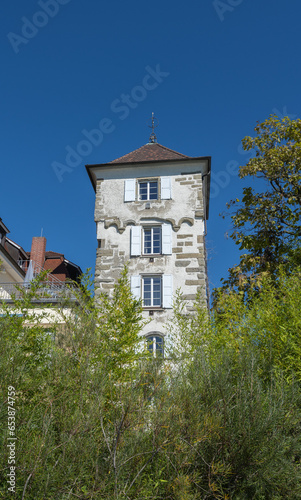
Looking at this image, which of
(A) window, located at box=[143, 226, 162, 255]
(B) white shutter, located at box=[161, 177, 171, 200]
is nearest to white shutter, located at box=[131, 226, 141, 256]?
(A) window, located at box=[143, 226, 162, 255]

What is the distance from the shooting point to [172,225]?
18531 mm

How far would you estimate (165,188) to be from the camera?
19.2m

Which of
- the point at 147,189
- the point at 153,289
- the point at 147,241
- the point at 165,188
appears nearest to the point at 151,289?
the point at 153,289

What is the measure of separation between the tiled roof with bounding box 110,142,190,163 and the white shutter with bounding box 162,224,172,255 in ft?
10.2

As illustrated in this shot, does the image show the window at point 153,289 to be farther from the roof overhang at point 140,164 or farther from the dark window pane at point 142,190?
the roof overhang at point 140,164

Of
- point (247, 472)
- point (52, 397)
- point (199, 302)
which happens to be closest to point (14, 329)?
point (52, 397)

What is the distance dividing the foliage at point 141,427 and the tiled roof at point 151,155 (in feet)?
42.5

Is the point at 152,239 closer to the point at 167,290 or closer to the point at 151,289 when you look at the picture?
the point at 151,289

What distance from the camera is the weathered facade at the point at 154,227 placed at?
17488mm

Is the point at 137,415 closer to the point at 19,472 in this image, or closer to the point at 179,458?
the point at 179,458

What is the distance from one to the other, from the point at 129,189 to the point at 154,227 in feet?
6.51

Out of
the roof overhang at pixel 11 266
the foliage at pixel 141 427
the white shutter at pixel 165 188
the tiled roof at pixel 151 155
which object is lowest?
the foliage at pixel 141 427

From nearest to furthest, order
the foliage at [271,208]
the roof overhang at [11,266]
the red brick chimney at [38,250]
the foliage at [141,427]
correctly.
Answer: the foliage at [141,427] < the foliage at [271,208] < the roof overhang at [11,266] < the red brick chimney at [38,250]

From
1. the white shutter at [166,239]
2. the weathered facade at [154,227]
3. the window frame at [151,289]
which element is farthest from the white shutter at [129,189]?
the window frame at [151,289]
